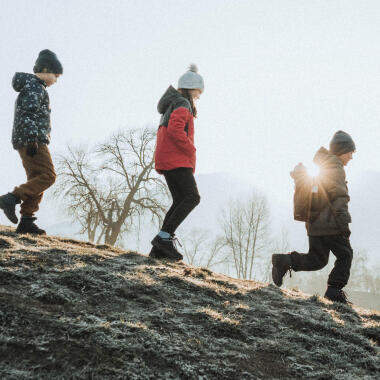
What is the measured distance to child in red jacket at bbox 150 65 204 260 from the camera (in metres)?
4.23

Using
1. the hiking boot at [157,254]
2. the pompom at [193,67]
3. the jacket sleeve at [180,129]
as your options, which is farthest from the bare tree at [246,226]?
the jacket sleeve at [180,129]

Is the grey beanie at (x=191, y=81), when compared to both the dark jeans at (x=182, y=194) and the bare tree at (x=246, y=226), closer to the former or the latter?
the dark jeans at (x=182, y=194)

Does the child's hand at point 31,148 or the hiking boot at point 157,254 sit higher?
the child's hand at point 31,148

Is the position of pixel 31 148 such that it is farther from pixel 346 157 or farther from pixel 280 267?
pixel 346 157

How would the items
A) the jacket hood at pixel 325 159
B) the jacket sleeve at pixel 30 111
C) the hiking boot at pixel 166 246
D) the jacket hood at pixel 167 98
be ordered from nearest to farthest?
1. the jacket sleeve at pixel 30 111
2. the hiking boot at pixel 166 246
3. the jacket hood at pixel 167 98
4. the jacket hood at pixel 325 159

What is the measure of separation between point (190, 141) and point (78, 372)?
323 cm

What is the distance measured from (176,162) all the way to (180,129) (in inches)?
16.4

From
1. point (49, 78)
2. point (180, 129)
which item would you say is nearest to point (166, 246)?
point (180, 129)

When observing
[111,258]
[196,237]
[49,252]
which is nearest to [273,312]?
[111,258]

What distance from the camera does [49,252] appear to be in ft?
10.9

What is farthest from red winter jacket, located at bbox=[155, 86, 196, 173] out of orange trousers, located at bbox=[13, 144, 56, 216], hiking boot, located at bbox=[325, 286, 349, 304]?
hiking boot, located at bbox=[325, 286, 349, 304]

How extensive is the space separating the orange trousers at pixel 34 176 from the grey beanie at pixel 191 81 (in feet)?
6.46

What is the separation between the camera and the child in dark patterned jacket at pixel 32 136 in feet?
13.2

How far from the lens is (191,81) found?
454cm
